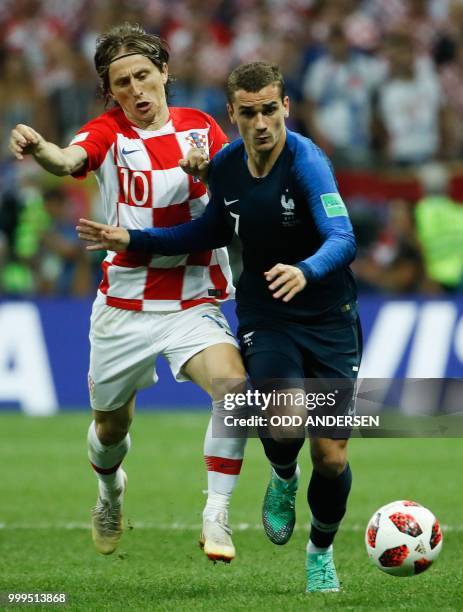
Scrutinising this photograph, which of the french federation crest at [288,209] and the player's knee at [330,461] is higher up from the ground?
the french federation crest at [288,209]

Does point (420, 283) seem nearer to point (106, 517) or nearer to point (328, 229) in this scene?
point (106, 517)

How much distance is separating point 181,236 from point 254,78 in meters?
0.96

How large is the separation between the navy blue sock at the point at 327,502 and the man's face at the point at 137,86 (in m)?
2.06

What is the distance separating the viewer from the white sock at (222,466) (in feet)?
20.6

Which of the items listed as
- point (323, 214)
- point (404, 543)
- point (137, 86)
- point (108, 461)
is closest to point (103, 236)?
point (137, 86)

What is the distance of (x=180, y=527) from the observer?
852 cm

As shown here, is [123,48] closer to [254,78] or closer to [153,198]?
[153,198]

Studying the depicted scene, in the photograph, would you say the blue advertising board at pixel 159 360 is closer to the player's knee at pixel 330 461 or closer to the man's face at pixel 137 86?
the man's face at pixel 137 86

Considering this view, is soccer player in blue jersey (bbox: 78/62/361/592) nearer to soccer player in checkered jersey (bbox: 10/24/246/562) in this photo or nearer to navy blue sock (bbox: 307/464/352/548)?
navy blue sock (bbox: 307/464/352/548)

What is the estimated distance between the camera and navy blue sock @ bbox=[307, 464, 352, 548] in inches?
248

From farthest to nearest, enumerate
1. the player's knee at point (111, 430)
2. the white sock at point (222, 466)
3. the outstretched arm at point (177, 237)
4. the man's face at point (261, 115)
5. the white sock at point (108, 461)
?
1. the white sock at point (108, 461)
2. the player's knee at point (111, 430)
3. the outstretched arm at point (177, 237)
4. the white sock at point (222, 466)
5. the man's face at point (261, 115)

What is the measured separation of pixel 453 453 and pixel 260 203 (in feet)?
20.7

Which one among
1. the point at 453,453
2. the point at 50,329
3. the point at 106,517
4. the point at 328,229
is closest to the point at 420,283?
the point at 453,453

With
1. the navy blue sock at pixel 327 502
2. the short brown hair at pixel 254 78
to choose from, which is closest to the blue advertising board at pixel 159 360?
the navy blue sock at pixel 327 502
